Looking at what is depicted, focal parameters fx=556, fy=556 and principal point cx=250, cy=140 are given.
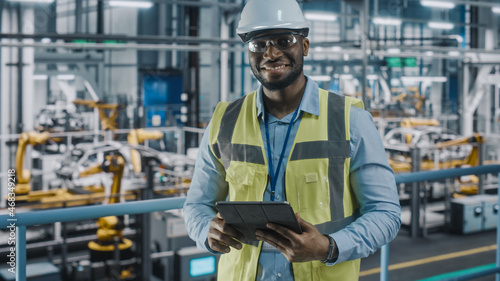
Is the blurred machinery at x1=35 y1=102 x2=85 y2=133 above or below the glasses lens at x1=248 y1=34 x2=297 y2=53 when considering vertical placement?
below

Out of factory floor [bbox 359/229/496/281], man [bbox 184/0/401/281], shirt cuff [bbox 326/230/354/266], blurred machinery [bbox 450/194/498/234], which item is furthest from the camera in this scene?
blurred machinery [bbox 450/194/498/234]

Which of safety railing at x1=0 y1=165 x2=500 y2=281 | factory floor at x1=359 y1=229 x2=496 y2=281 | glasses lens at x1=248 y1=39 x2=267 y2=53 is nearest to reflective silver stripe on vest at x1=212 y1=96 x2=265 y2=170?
glasses lens at x1=248 y1=39 x2=267 y2=53

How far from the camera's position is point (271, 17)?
1508 millimetres

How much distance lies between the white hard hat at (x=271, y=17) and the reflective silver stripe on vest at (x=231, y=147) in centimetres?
22

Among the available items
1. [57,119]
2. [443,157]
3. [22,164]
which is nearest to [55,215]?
[22,164]

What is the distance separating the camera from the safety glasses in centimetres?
149

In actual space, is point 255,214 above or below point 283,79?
below

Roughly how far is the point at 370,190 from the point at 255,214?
0.37 m

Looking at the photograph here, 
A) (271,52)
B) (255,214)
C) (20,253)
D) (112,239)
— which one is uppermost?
(271,52)

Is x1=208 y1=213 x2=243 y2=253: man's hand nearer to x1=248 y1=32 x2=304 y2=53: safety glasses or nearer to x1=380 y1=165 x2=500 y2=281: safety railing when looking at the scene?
x1=248 y1=32 x2=304 y2=53: safety glasses

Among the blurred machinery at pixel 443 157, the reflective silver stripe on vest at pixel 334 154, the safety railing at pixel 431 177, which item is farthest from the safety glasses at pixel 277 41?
the blurred machinery at pixel 443 157

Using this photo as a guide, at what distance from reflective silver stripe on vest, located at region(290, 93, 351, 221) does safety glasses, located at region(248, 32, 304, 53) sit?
0.25 meters

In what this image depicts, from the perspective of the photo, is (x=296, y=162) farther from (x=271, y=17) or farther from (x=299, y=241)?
(x=271, y=17)

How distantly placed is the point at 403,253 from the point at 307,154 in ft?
24.1
